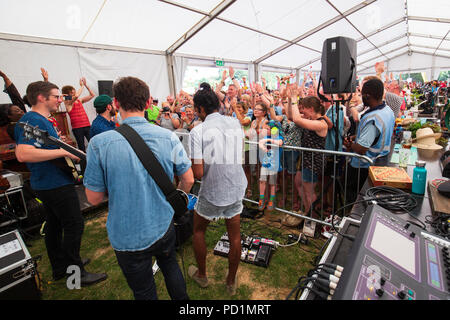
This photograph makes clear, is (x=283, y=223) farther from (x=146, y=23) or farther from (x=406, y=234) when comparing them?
(x=146, y=23)

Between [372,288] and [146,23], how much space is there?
659 centimetres

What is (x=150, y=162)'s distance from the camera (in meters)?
1.29

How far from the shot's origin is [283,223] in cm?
324

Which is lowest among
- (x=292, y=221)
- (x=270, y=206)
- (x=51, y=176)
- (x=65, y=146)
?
(x=292, y=221)

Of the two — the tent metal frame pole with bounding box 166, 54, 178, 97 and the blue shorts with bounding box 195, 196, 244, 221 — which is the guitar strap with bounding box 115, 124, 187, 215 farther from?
the tent metal frame pole with bounding box 166, 54, 178, 97

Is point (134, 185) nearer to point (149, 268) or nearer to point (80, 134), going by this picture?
point (149, 268)

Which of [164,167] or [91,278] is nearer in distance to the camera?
[164,167]

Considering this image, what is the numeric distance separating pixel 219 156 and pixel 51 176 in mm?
1476

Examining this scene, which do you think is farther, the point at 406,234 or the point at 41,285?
the point at 41,285

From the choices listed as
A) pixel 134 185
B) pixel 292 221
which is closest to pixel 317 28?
pixel 292 221

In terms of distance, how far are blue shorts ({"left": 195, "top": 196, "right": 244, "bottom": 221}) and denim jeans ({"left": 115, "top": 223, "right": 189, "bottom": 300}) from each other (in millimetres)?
441

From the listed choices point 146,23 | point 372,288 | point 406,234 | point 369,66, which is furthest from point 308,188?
point 369,66

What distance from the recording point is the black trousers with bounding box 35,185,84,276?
205cm

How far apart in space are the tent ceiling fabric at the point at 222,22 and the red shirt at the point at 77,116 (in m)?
1.55
